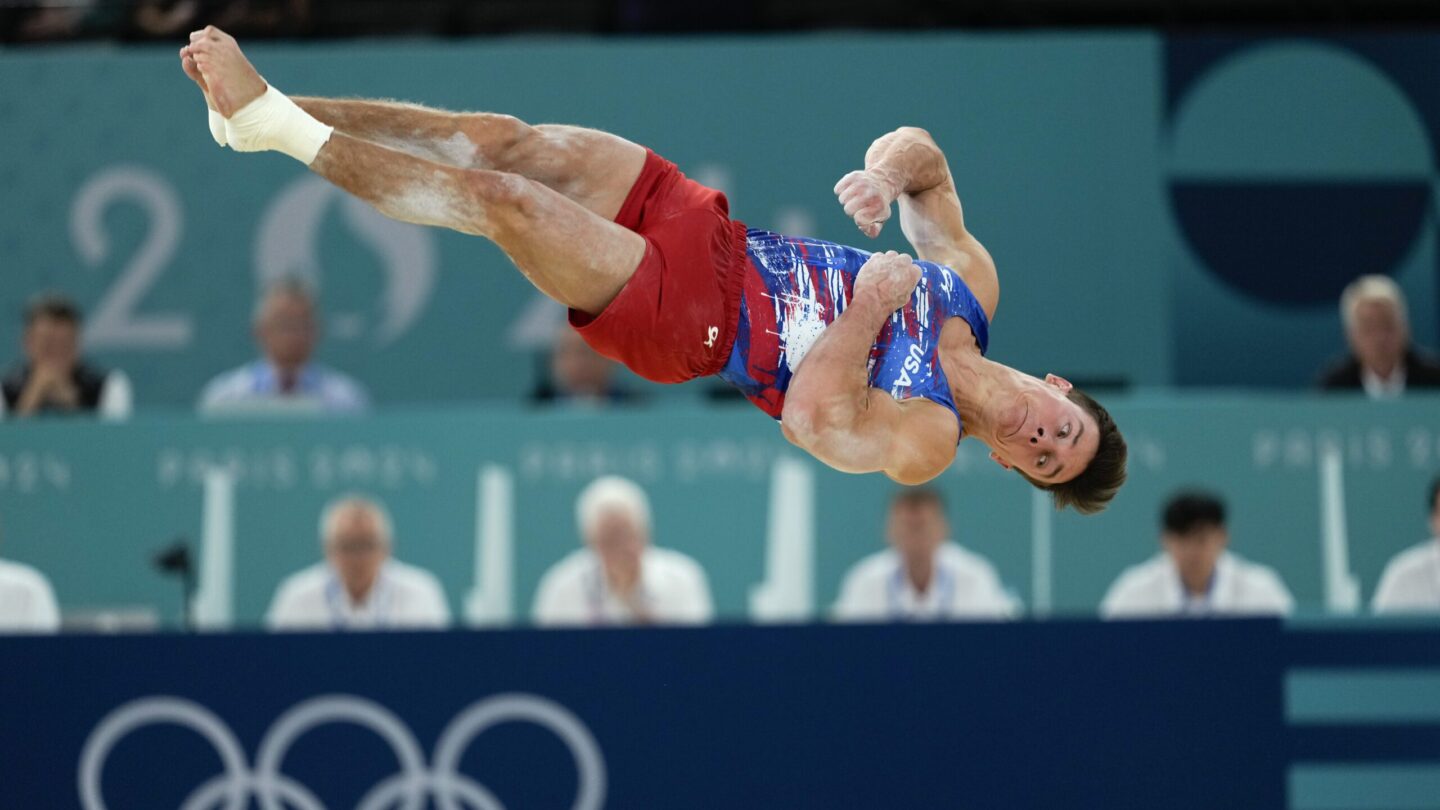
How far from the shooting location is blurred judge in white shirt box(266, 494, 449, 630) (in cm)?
925

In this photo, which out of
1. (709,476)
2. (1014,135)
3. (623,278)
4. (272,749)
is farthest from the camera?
(1014,135)

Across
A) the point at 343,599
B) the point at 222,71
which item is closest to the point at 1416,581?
the point at 343,599

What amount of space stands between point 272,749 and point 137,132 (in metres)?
6.29

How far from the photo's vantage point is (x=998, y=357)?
12094mm

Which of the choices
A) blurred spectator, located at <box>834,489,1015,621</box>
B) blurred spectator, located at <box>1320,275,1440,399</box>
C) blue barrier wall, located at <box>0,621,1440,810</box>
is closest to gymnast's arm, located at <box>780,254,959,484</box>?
blue barrier wall, located at <box>0,621,1440,810</box>

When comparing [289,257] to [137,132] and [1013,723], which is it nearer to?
[137,132]

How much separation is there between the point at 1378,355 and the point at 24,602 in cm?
764

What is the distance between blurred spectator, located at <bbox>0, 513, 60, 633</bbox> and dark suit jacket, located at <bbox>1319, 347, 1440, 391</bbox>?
23.9ft

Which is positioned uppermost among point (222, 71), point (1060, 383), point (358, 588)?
point (222, 71)

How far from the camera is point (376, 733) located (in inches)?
289

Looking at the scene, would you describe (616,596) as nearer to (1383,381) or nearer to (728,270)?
(728,270)

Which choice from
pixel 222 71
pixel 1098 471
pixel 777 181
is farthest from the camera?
pixel 777 181

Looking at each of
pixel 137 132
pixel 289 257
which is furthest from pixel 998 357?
pixel 137 132

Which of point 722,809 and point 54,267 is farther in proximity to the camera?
point 54,267
